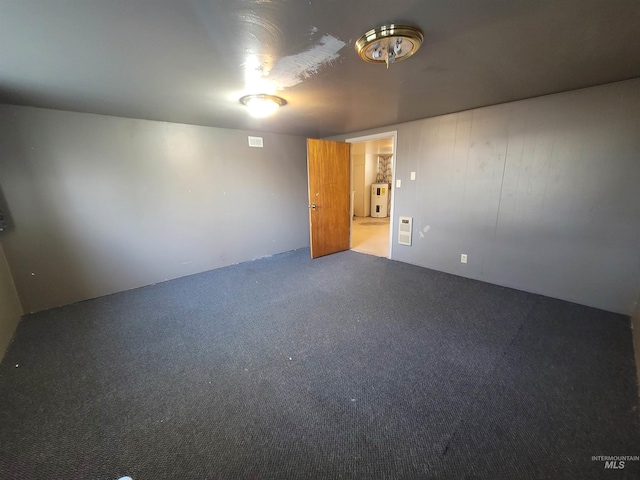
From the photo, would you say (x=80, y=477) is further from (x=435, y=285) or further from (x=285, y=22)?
(x=435, y=285)

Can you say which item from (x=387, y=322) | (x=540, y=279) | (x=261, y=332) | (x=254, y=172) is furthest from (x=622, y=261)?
(x=254, y=172)

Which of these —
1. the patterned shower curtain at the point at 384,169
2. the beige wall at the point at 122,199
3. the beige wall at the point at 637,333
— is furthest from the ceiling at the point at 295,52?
the patterned shower curtain at the point at 384,169

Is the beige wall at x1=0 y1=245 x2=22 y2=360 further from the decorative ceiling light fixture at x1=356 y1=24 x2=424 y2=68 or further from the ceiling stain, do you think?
the decorative ceiling light fixture at x1=356 y1=24 x2=424 y2=68

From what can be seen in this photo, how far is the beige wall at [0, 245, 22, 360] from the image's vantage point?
6.90 feet

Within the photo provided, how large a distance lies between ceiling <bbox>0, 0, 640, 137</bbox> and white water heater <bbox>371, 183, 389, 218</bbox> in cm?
520

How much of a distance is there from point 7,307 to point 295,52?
3.43 meters

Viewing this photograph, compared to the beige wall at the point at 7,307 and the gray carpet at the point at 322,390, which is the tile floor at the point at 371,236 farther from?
the beige wall at the point at 7,307

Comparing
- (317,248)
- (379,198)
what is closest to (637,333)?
(317,248)

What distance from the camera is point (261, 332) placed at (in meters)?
2.25

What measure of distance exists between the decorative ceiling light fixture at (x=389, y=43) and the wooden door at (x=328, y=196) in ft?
7.90

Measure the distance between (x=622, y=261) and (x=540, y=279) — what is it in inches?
24.9

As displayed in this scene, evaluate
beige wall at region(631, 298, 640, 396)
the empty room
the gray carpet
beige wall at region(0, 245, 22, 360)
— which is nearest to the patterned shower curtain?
the empty room

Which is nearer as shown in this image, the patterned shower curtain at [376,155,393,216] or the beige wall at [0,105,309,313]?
the beige wall at [0,105,309,313]

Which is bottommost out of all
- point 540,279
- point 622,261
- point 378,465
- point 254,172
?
point 378,465
